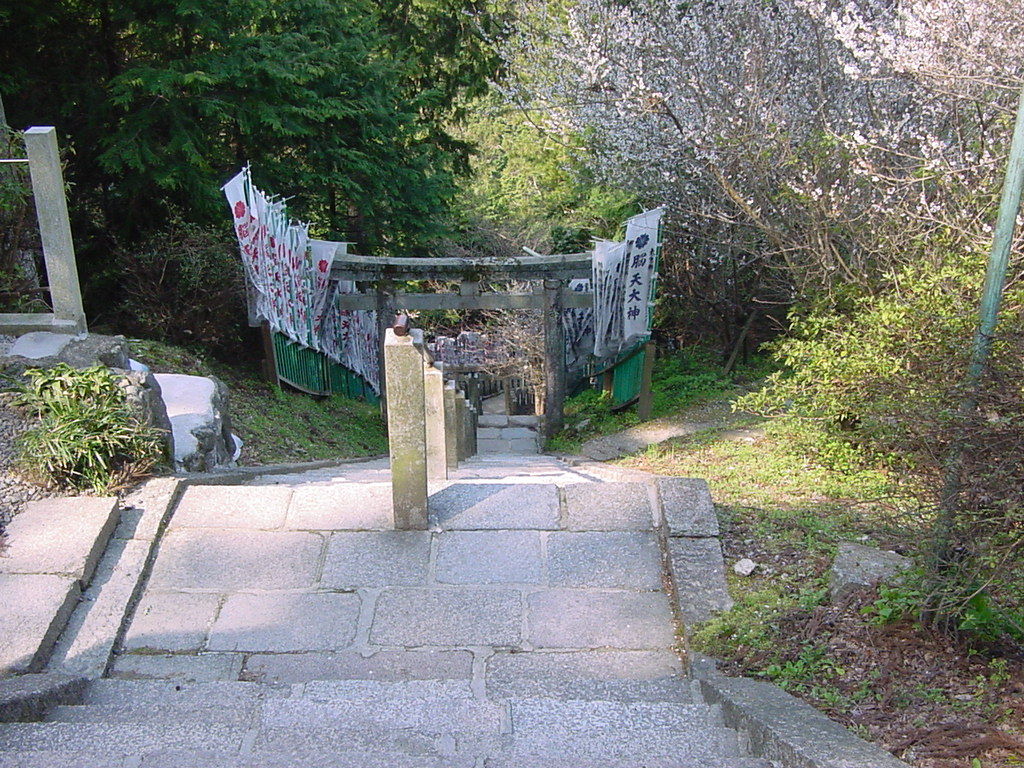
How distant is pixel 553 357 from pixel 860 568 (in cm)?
950

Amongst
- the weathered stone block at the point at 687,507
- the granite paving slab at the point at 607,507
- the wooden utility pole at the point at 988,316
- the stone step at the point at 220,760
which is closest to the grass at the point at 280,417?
the granite paving slab at the point at 607,507

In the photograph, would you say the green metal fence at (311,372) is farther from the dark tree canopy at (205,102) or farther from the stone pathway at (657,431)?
the stone pathway at (657,431)

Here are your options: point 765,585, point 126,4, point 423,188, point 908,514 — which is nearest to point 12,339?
point 765,585

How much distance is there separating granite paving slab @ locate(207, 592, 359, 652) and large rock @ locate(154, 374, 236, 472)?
6.00ft

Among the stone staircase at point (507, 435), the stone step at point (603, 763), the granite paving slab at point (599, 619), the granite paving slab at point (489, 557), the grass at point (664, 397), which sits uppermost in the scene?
the stone step at point (603, 763)

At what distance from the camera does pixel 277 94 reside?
10.6m

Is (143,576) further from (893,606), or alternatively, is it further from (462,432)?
(462,432)

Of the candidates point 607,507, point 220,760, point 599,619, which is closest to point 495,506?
point 607,507

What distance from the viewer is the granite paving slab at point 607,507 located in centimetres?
415

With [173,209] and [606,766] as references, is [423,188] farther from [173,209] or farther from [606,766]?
[606,766]

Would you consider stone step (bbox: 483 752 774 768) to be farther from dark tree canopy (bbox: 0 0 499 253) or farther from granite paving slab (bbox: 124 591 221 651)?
dark tree canopy (bbox: 0 0 499 253)

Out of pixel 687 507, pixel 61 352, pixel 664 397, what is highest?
pixel 61 352

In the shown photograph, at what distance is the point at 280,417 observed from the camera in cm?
994

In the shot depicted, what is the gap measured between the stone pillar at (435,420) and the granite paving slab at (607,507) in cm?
117
